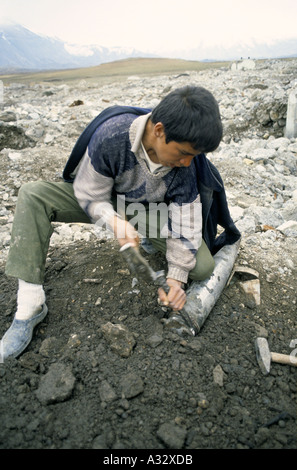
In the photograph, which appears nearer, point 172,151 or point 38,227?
point 172,151

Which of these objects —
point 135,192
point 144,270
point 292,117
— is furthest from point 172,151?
point 292,117

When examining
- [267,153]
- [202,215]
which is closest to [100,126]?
[202,215]

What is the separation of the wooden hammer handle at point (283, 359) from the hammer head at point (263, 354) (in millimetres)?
32

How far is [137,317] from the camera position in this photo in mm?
2086

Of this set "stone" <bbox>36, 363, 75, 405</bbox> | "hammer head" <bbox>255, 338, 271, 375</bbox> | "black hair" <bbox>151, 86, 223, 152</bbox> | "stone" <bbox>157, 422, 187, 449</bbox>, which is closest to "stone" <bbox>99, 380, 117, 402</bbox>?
"stone" <bbox>36, 363, 75, 405</bbox>

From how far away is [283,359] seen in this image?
1801mm

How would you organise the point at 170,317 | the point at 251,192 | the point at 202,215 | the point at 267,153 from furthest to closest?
the point at 267,153 < the point at 251,192 < the point at 202,215 < the point at 170,317

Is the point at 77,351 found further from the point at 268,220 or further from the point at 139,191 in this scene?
the point at 268,220

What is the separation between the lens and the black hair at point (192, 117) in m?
1.54

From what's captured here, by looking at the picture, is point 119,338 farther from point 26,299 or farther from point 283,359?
point 283,359

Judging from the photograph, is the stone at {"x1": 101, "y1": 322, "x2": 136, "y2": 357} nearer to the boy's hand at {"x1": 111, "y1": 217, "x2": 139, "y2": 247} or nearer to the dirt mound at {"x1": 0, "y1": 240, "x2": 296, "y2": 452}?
the dirt mound at {"x1": 0, "y1": 240, "x2": 296, "y2": 452}

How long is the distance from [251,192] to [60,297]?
9.62ft

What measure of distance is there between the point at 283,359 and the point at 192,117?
4.38 feet

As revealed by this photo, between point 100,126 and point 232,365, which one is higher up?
point 100,126
